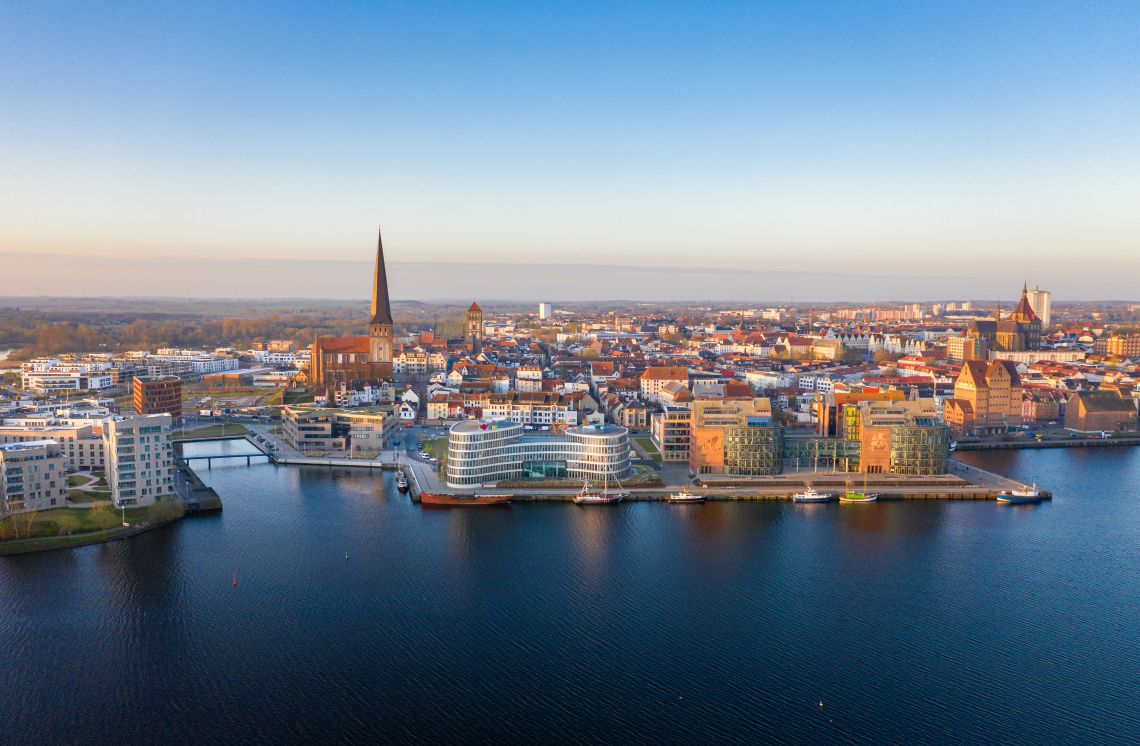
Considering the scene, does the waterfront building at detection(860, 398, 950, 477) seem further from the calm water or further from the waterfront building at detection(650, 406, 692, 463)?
the waterfront building at detection(650, 406, 692, 463)

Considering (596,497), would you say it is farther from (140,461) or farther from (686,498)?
(140,461)

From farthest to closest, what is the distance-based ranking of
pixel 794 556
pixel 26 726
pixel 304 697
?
pixel 794 556
pixel 304 697
pixel 26 726

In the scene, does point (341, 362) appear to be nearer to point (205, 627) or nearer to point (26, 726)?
point (205, 627)

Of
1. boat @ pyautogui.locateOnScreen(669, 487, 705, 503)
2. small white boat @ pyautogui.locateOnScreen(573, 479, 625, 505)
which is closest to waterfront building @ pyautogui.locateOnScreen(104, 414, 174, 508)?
small white boat @ pyautogui.locateOnScreen(573, 479, 625, 505)

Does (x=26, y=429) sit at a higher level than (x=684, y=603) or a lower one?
higher

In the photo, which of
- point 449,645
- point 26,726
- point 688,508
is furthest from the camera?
point 688,508

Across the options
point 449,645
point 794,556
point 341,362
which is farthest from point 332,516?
point 341,362
